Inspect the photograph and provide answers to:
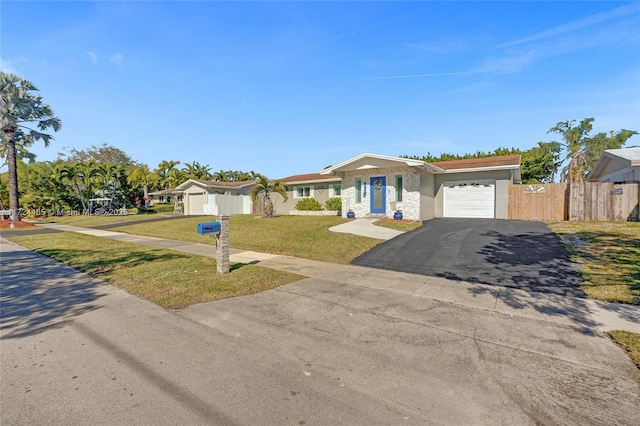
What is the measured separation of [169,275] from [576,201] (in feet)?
61.4

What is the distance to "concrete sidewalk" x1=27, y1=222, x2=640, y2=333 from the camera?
4.93 meters

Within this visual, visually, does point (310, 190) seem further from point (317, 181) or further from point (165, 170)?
point (165, 170)

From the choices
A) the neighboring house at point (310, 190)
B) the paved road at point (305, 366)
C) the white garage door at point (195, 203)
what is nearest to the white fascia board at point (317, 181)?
the neighboring house at point (310, 190)

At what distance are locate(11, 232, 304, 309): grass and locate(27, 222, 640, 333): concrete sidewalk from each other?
106 centimetres

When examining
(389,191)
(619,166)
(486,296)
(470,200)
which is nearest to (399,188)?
(389,191)

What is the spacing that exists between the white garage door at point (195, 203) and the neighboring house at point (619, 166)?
101 ft

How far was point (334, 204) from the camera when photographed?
23.5m

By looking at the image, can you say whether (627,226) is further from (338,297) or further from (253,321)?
(253,321)

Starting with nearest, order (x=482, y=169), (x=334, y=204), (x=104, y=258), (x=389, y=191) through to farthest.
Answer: (x=104, y=258), (x=482, y=169), (x=389, y=191), (x=334, y=204)

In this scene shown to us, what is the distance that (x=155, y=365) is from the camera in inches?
141

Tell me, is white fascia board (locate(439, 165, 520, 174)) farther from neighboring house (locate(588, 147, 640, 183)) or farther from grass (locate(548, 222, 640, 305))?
neighboring house (locate(588, 147, 640, 183))

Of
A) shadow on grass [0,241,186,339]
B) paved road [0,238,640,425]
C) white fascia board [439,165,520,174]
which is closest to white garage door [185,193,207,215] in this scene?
shadow on grass [0,241,186,339]

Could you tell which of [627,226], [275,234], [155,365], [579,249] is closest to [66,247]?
[275,234]

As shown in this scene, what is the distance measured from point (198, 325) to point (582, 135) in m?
43.8
